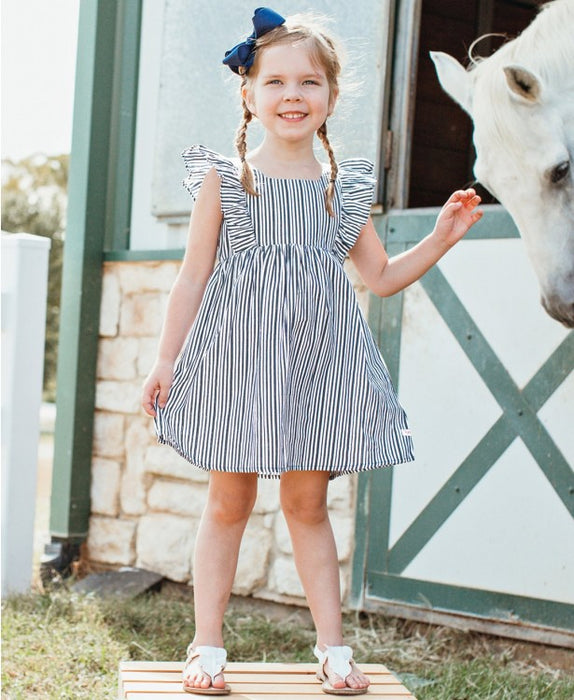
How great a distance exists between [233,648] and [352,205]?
1.69m

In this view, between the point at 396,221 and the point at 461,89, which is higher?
the point at 461,89

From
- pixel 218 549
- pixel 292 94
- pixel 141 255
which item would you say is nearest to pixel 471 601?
pixel 218 549

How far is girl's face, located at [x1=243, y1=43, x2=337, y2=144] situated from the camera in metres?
2.35

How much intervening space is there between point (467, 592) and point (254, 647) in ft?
2.42

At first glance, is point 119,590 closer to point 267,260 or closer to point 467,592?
point 467,592

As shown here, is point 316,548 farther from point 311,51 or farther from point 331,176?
point 311,51

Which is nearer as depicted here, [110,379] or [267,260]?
[267,260]

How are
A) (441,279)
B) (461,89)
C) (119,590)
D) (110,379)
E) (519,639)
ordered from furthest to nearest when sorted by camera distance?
(110,379)
(119,590)
(441,279)
(519,639)
(461,89)

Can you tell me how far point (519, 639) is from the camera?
3.40 metres

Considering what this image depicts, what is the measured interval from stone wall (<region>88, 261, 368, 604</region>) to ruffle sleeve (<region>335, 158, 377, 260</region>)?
1.73 m

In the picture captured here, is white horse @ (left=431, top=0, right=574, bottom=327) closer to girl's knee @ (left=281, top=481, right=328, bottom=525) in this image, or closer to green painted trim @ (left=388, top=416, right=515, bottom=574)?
girl's knee @ (left=281, top=481, right=328, bottom=525)

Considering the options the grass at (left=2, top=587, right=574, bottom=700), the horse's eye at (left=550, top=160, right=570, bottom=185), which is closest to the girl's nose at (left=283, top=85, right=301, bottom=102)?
the horse's eye at (left=550, top=160, right=570, bottom=185)

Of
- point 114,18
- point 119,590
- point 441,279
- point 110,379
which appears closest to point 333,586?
point 441,279

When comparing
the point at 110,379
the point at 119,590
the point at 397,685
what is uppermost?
the point at 110,379
